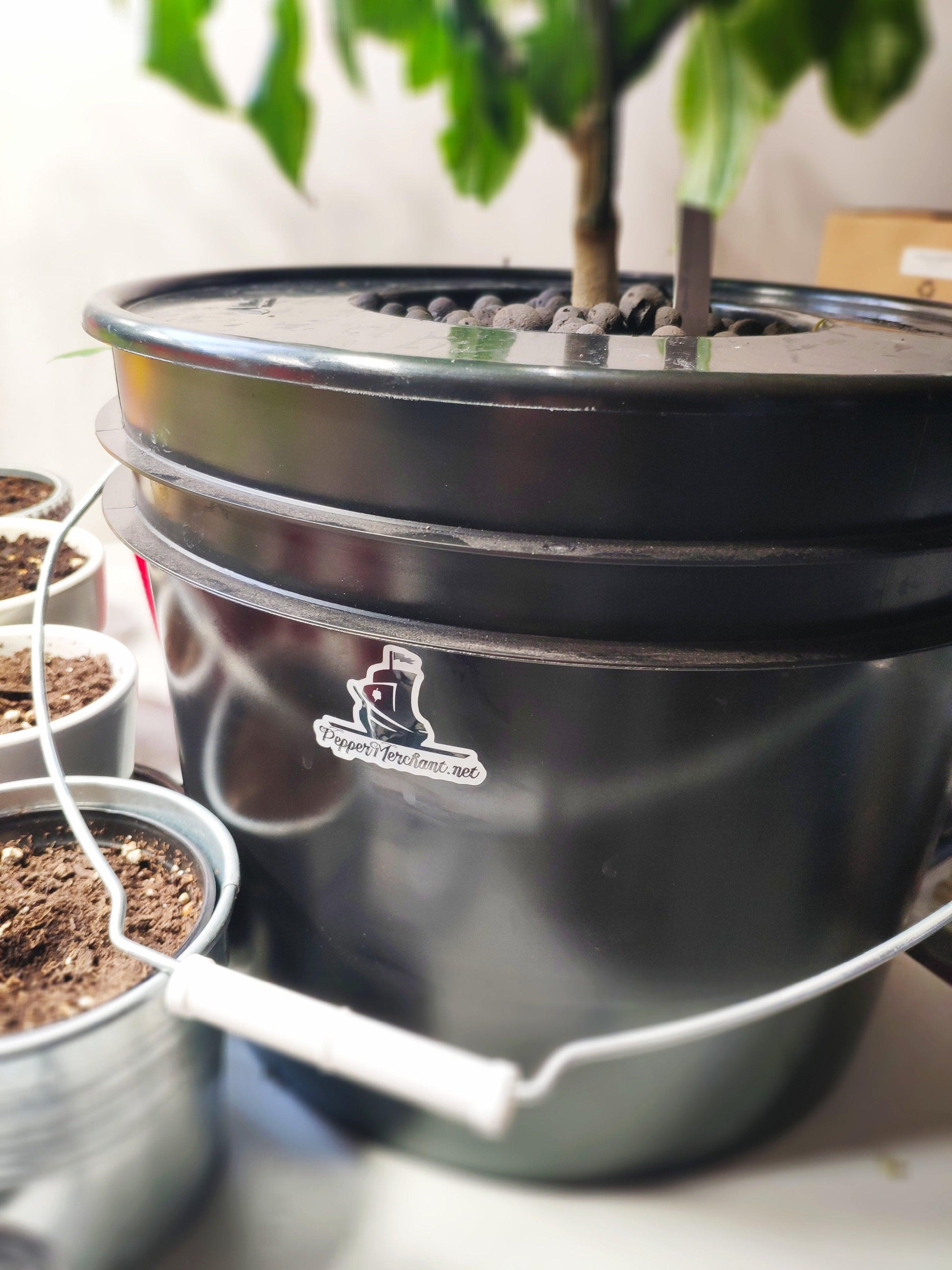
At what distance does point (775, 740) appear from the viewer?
341 mm

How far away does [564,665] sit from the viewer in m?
0.32

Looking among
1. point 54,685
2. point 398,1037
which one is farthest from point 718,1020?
point 54,685

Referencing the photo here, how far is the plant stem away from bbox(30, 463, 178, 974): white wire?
27cm

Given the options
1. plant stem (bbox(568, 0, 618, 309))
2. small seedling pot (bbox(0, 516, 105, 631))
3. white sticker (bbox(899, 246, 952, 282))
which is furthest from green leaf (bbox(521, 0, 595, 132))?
small seedling pot (bbox(0, 516, 105, 631))

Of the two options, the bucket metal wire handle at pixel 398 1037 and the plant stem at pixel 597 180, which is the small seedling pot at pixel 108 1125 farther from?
the plant stem at pixel 597 180

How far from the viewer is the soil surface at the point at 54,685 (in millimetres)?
582

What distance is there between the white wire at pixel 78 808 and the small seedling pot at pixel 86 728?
0.01m

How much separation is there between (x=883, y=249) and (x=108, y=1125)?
910 millimetres

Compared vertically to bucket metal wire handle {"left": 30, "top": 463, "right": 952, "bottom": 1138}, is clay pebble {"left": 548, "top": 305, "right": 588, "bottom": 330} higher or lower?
higher

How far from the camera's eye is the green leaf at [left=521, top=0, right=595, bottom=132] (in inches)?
8.2

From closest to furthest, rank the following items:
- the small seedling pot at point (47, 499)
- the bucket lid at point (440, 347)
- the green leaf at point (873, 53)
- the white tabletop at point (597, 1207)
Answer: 1. the green leaf at point (873, 53)
2. the bucket lid at point (440, 347)
3. the white tabletop at point (597, 1207)
4. the small seedling pot at point (47, 499)

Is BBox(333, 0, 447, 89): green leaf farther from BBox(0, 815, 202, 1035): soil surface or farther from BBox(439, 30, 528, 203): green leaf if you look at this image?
BBox(0, 815, 202, 1035): soil surface

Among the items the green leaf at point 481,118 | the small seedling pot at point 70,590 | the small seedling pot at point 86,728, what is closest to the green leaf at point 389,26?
the green leaf at point 481,118

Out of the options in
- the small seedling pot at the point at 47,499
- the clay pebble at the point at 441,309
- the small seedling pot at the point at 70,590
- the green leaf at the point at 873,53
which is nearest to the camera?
the green leaf at the point at 873,53
